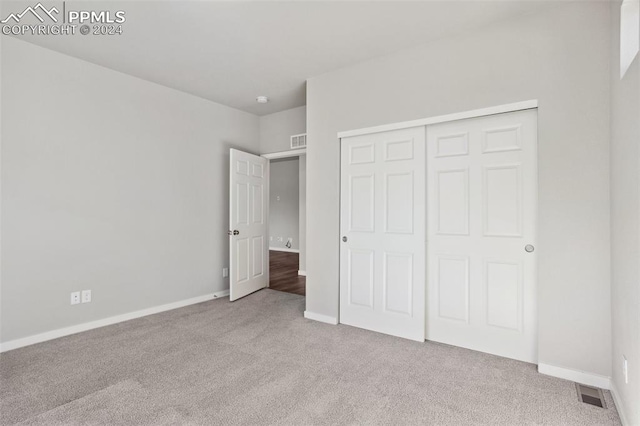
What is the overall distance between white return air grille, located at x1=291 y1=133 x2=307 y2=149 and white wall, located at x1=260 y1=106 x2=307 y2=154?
2.8 inches

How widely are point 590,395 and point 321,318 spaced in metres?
2.31

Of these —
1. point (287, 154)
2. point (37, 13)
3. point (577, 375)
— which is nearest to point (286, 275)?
point (287, 154)

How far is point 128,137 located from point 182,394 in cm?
285

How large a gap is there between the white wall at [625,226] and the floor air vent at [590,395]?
0.33 ft

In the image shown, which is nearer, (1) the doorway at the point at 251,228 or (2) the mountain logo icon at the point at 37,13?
(2) the mountain logo icon at the point at 37,13

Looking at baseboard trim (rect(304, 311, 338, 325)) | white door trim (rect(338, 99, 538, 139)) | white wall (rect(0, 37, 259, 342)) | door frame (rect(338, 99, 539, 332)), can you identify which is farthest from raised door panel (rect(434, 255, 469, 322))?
white wall (rect(0, 37, 259, 342))

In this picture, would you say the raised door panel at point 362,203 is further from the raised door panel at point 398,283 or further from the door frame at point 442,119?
the raised door panel at point 398,283

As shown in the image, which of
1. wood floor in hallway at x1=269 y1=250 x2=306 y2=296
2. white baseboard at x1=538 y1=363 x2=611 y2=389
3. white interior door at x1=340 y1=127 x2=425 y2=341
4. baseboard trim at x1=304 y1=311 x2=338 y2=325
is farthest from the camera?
wood floor in hallway at x1=269 y1=250 x2=306 y2=296

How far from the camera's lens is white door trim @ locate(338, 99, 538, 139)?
2557 mm

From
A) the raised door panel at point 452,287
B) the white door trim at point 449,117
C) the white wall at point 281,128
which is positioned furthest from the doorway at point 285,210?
the raised door panel at point 452,287

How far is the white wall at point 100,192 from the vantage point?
9.46 ft

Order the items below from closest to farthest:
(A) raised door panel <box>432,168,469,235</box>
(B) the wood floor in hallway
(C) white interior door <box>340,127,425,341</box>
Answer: (A) raised door panel <box>432,168,469,235</box> < (C) white interior door <box>340,127,425,341</box> < (B) the wood floor in hallway

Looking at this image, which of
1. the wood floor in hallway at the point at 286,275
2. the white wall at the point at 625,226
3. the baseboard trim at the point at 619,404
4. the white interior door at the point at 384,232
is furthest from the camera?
the wood floor in hallway at the point at 286,275

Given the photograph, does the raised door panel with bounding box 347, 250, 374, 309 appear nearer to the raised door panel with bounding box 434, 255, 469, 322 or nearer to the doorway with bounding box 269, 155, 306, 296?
the raised door panel with bounding box 434, 255, 469, 322
